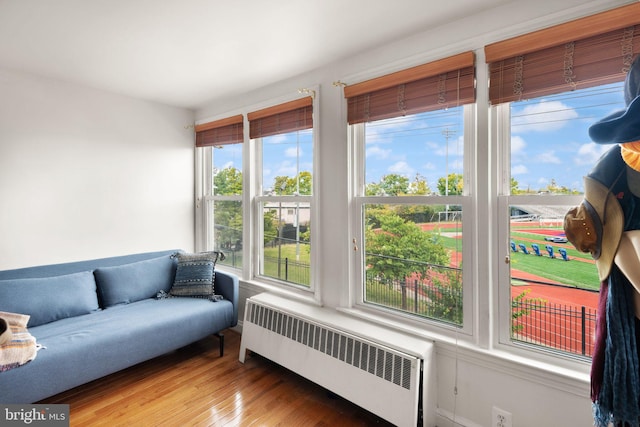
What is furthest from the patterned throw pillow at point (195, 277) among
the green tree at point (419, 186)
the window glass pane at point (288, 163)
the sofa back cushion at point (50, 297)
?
the green tree at point (419, 186)

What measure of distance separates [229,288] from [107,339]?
1020 millimetres

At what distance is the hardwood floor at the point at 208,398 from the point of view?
6.30 feet

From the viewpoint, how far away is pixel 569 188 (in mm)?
1530

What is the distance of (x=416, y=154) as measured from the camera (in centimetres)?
204

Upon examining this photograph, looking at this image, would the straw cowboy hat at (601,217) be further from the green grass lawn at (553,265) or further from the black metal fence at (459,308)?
the black metal fence at (459,308)

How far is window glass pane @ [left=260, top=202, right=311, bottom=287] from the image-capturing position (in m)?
2.75

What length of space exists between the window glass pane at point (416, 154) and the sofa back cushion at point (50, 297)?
2.39 metres

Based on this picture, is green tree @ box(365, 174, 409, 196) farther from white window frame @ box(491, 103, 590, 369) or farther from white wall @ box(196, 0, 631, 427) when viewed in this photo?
white window frame @ box(491, 103, 590, 369)

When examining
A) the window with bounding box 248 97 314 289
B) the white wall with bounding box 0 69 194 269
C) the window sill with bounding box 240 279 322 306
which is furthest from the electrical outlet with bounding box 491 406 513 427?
the white wall with bounding box 0 69 194 269

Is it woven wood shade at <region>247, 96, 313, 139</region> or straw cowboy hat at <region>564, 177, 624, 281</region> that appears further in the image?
woven wood shade at <region>247, 96, 313, 139</region>

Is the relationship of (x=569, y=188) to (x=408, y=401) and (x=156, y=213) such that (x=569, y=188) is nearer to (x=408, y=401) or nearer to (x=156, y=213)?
(x=408, y=401)

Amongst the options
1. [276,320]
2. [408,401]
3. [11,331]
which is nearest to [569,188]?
[408,401]

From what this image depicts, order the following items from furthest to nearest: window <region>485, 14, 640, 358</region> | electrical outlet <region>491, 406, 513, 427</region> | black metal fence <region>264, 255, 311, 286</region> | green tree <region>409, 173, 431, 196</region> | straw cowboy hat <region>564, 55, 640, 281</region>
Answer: black metal fence <region>264, 255, 311, 286</region>
green tree <region>409, 173, 431, 196</region>
electrical outlet <region>491, 406, 513, 427</region>
window <region>485, 14, 640, 358</region>
straw cowboy hat <region>564, 55, 640, 281</region>

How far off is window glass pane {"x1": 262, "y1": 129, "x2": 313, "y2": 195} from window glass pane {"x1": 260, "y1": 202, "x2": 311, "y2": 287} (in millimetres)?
150
